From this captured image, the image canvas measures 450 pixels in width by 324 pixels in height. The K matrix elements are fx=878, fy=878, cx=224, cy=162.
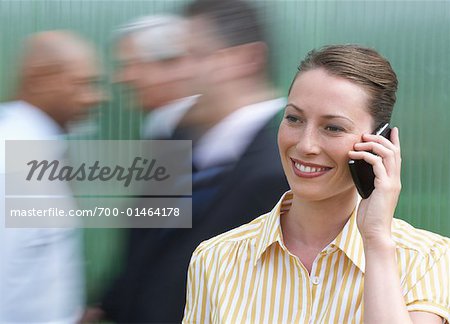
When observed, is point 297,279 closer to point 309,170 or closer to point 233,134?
point 309,170

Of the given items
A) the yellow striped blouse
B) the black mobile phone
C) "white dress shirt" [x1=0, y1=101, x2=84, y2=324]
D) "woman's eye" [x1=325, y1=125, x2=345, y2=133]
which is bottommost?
"white dress shirt" [x1=0, y1=101, x2=84, y2=324]

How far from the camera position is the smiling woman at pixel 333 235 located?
1.87 metres

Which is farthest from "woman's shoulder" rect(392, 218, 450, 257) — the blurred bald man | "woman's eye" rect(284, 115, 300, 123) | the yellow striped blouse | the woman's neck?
the blurred bald man

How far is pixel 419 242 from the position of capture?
1940 mm

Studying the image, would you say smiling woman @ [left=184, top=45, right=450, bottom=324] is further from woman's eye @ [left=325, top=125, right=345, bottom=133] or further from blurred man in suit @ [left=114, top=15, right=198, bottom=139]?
blurred man in suit @ [left=114, top=15, right=198, bottom=139]

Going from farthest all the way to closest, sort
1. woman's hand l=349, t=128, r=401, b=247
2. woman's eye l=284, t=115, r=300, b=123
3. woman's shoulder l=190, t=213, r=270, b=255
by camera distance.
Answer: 1. woman's shoulder l=190, t=213, r=270, b=255
2. woman's eye l=284, t=115, r=300, b=123
3. woman's hand l=349, t=128, r=401, b=247

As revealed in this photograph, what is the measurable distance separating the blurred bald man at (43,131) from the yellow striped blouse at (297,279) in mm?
786

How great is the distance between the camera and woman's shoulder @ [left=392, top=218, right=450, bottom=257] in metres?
1.91

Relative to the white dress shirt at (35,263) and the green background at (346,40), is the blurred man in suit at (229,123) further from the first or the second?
the white dress shirt at (35,263)

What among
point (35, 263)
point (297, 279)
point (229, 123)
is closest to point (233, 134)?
point (229, 123)

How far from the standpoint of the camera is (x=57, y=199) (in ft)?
9.11

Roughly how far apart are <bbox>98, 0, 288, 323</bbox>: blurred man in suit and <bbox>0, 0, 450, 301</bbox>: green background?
2.7 inches

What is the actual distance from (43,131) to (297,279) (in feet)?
3.66

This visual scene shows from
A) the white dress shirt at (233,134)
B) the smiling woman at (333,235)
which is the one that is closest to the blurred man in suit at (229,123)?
the white dress shirt at (233,134)
